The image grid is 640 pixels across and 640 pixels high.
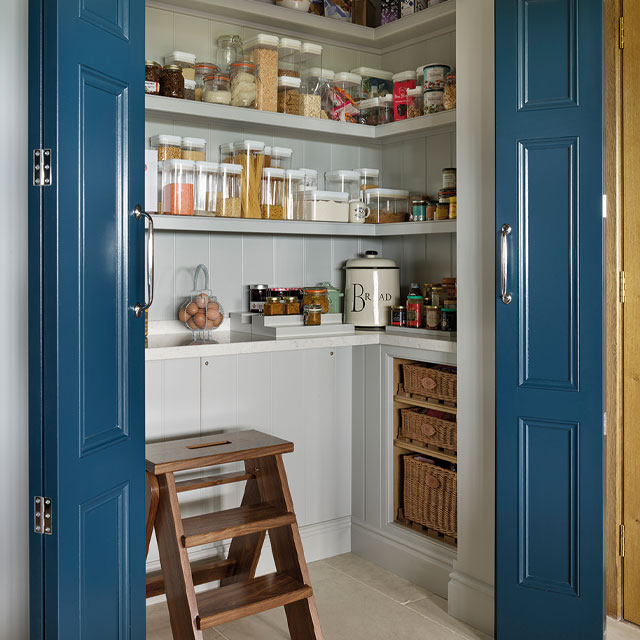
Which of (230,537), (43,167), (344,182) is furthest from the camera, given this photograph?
(344,182)

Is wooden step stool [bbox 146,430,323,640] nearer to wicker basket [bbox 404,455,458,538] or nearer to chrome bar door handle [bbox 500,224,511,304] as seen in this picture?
wicker basket [bbox 404,455,458,538]

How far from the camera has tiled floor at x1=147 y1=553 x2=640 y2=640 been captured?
2.60 meters

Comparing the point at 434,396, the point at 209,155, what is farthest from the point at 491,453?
the point at 209,155

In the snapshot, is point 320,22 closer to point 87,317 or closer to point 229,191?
point 229,191

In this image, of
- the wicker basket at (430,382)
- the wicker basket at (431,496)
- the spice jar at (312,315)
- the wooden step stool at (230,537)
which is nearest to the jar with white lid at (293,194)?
the spice jar at (312,315)

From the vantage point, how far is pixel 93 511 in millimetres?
1750

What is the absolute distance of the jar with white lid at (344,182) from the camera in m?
3.26

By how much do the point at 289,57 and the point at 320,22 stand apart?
215mm

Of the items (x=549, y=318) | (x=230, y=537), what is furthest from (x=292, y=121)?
(x=230, y=537)

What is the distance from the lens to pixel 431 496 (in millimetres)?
2990

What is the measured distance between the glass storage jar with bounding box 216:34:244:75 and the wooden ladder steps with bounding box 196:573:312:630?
6.34ft

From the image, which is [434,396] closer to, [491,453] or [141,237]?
[491,453]

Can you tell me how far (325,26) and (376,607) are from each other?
7.69ft

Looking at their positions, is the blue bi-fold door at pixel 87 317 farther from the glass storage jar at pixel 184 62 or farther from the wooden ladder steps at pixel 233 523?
the glass storage jar at pixel 184 62
